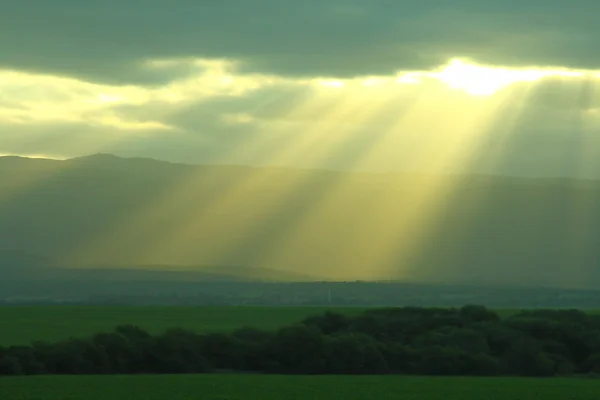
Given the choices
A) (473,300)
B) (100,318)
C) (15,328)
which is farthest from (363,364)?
(473,300)

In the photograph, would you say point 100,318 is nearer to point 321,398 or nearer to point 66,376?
point 66,376

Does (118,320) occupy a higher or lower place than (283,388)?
lower

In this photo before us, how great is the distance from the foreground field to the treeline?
92.3 feet

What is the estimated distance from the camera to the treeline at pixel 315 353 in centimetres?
5347

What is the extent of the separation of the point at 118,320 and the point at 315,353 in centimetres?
6914

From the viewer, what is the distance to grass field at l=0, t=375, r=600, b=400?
40531 mm

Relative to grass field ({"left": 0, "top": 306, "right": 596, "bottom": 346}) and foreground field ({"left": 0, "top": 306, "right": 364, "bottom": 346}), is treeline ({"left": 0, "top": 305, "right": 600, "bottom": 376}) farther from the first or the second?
foreground field ({"left": 0, "top": 306, "right": 364, "bottom": 346})

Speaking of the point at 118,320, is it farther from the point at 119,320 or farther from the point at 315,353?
the point at 315,353

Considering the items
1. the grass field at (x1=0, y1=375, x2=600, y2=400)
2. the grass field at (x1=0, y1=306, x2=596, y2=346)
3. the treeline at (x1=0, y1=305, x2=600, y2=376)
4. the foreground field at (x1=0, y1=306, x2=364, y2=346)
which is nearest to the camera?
the grass field at (x1=0, y1=375, x2=600, y2=400)

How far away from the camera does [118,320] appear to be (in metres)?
121

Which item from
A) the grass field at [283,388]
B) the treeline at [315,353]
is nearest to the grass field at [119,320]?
the treeline at [315,353]

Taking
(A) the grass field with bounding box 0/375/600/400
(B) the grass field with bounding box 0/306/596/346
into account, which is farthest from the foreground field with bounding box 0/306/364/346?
(A) the grass field with bounding box 0/375/600/400

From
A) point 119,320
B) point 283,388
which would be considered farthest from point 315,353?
point 119,320

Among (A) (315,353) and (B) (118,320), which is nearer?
(A) (315,353)
